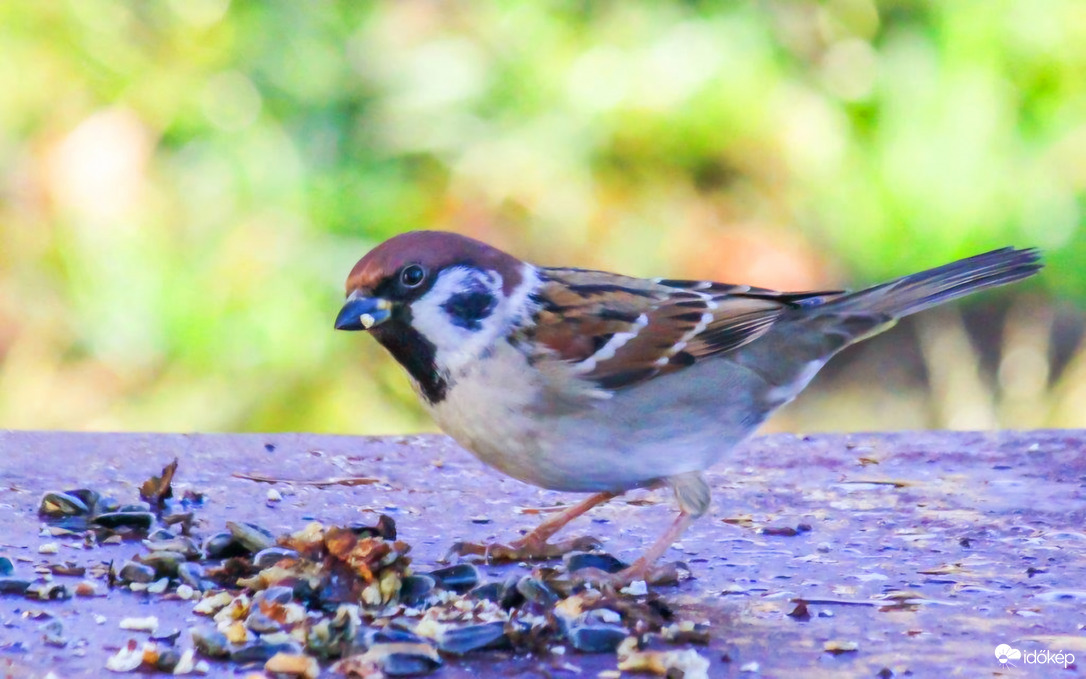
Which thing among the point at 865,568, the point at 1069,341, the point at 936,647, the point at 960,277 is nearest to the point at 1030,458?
the point at 960,277

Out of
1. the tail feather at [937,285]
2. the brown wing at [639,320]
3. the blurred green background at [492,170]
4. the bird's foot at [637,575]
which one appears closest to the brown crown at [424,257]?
the brown wing at [639,320]

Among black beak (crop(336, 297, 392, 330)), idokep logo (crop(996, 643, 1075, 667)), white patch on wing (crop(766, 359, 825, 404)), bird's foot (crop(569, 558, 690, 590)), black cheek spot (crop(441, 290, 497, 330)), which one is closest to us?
idokep logo (crop(996, 643, 1075, 667))

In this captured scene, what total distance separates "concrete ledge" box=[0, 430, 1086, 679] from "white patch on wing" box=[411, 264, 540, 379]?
33 cm

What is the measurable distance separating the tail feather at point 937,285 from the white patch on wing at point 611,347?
0.46 meters

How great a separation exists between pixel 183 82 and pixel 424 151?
0.91 m

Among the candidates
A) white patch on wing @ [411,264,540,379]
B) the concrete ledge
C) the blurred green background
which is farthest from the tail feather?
the blurred green background

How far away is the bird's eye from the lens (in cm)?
259

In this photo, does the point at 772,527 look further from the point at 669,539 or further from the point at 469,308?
the point at 469,308

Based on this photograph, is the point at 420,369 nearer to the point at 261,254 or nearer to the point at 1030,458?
the point at 1030,458

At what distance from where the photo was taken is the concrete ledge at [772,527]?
203cm

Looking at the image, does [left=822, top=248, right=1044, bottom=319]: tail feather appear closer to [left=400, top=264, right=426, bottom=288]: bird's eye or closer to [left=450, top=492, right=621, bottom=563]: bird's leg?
[left=450, top=492, right=621, bottom=563]: bird's leg

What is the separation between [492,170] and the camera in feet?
17.4

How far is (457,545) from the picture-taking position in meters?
2.53

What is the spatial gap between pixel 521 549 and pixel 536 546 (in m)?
0.04
